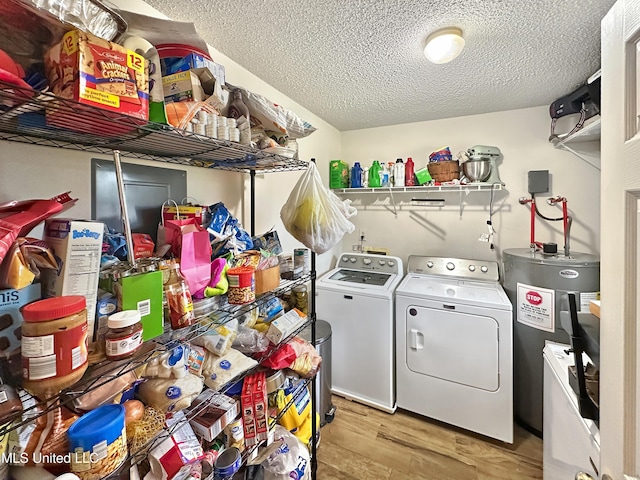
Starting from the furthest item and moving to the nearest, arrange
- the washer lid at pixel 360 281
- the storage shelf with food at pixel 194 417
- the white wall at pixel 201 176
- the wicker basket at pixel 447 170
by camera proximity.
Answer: the wicker basket at pixel 447 170
the washer lid at pixel 360 281
the white wall at pixel 201 176
the storage shelf with food at pixel 194 417

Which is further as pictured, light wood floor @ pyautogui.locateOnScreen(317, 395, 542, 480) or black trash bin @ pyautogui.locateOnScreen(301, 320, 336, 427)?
black trash bin @ pyautogui.locateOnScreen(301, 320, 336, 427)

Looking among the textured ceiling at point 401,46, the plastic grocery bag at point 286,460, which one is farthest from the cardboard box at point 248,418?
the textured ceiling at point 401,46

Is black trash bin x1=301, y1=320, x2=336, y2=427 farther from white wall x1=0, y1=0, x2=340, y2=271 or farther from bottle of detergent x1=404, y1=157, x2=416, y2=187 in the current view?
bottle of detergent x1=404, y1=157, x2=416, y2=187

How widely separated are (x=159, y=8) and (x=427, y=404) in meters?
2.77

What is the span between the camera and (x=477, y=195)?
2453mm

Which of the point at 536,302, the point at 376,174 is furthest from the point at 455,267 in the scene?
the point at 376,174

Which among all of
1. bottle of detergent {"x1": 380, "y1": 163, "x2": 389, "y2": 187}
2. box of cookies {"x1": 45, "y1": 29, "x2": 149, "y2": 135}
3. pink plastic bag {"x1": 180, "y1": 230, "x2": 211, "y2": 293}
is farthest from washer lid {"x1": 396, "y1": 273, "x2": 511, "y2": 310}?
box of cookies {"x1": 45, "y1": 29, "x2": 149, "y2": 135}

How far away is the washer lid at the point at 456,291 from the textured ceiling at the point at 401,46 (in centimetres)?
144

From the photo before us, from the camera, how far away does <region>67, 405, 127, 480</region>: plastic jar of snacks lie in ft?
1.91

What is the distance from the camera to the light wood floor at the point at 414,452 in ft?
5.35

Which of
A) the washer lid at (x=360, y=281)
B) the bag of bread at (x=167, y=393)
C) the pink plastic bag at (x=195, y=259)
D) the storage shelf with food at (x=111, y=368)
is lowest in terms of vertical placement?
the bag of bread at (x=167, y=393)

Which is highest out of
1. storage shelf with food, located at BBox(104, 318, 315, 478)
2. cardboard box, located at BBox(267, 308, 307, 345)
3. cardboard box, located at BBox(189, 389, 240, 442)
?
cardboard box, located at BBox(267, 308, 307, 345)

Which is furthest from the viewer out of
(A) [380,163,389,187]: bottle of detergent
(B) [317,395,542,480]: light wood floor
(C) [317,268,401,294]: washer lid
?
(A) [380,163,389,187]: bottle of detergent

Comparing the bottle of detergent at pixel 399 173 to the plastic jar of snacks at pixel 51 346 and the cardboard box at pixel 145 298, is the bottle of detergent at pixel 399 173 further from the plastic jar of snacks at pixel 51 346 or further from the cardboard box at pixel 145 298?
the plastic jar of snacks at pixel 51 346
